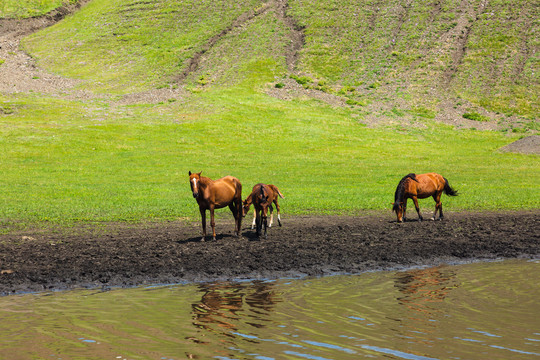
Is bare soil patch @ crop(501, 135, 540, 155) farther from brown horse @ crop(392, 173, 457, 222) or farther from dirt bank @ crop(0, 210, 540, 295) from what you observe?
dirt bank @ crop(0, 210, 540, 295)

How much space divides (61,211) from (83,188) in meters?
9.28

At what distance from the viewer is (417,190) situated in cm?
2620

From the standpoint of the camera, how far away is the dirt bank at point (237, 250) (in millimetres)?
15977

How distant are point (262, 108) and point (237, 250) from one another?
59.5 meters

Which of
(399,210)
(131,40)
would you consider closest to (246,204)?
(399,210)

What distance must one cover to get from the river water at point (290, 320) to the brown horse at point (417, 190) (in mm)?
9271

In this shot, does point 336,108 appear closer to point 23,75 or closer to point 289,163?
point 289,163

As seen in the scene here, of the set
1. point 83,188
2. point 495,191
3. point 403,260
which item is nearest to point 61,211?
point 83,188

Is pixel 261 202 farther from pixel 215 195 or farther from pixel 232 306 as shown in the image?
pixel 232 306

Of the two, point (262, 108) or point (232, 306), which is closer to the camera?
point (232, 306)

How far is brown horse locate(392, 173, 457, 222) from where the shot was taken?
25141 mm

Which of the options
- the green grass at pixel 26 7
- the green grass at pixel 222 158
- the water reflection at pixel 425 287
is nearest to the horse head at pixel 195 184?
the water reflection at pixel 425 287

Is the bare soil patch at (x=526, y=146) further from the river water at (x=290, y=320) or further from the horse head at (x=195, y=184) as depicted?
the horse head at (x=195, y=184)

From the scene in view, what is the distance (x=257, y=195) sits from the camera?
70.9ft
